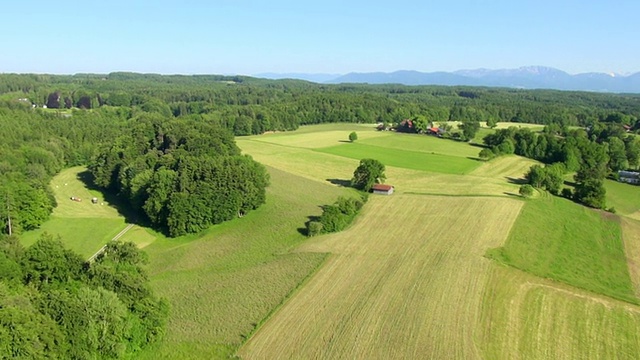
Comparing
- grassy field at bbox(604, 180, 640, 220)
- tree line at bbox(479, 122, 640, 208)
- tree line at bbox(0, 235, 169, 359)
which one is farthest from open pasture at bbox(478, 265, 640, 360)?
grassy field at bbox(604, 180, 640, 220)

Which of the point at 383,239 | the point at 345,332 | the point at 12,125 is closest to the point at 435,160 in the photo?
the point at 383,239

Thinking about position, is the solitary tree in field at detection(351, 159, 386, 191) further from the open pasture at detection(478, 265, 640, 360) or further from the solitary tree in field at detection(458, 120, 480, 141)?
the solitary tree in field at detection(458, 120, 480, 141)

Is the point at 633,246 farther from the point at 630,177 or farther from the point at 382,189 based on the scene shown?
the point at 630,177

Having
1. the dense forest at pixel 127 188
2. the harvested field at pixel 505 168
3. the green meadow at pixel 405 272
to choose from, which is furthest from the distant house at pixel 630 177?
the harvested field at pixel 505 168

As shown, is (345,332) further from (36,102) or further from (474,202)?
(36,102)

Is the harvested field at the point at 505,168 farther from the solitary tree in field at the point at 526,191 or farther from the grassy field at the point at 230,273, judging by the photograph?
the grassy field at the point at 230,273

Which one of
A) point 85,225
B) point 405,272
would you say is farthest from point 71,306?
point 85,225
